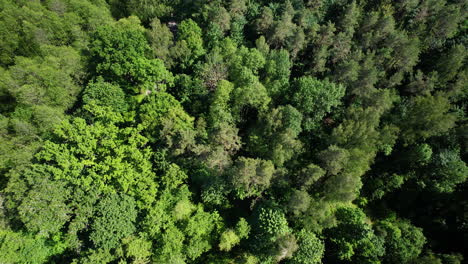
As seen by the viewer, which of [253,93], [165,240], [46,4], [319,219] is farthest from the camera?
[46,4]

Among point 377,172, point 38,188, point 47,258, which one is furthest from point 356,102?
point 47,258

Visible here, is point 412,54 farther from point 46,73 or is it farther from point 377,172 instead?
point 46,73

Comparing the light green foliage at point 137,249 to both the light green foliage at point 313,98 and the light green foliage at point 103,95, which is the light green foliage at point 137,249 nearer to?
the light green foliage at point 103,95

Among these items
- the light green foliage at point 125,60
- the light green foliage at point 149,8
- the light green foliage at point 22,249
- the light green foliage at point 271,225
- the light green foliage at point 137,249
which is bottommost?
the light green foliage at point 22,249

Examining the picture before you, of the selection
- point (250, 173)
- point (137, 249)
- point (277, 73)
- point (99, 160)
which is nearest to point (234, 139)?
point (250, 173)

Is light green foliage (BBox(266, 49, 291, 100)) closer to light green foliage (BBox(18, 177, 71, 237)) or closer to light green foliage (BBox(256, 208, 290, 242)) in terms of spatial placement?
light green foliage (BBox(256, 208, 290, 242))

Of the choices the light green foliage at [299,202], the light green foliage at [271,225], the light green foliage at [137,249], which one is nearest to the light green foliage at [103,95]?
the light green foliage at [137,249]
